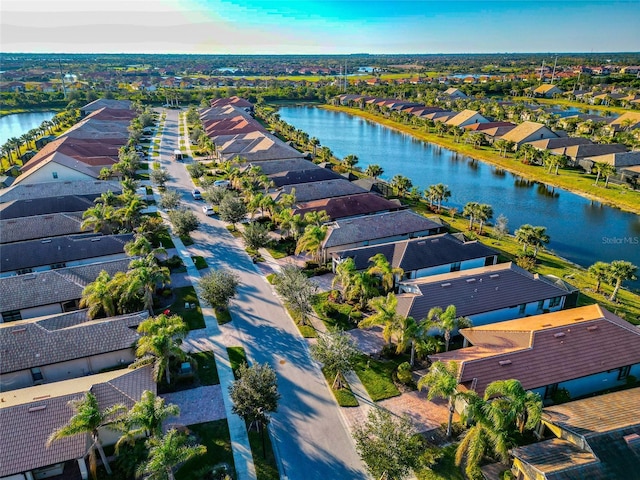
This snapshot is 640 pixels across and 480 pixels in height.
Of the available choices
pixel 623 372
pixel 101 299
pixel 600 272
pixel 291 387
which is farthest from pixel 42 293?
pixel 600 272

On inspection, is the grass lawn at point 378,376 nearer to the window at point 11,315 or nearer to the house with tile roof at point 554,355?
the house with tile roof at point 554,355

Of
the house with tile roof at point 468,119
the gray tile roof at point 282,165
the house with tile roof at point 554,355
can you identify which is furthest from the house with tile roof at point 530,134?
the house with tile roof at point 554,355

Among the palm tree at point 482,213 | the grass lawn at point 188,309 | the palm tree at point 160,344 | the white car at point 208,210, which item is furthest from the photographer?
the white car at point 208,210

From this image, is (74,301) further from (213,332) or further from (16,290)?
(213,332)

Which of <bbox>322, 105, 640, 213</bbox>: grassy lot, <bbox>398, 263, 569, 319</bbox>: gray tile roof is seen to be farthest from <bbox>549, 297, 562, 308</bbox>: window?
<bbox>322, 105, 640, 213</bbox>: grassy lot

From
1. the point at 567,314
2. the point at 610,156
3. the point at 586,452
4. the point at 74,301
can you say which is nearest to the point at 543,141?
the point at 610,156

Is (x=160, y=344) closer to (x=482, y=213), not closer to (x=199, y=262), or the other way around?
(x=199, y=262)
